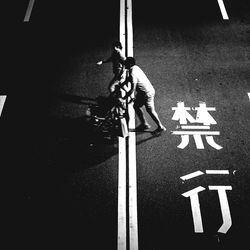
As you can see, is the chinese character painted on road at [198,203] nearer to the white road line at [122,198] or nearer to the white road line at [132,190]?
the white road line at [132,190]

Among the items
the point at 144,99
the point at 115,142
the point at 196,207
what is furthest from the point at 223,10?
the point at 196,207

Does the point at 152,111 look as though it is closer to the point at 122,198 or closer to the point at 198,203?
the point at 122,198

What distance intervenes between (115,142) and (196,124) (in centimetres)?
216

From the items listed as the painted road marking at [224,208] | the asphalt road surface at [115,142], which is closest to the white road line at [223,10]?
the asphalt road surface at [115,142]

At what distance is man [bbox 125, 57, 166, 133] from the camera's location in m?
6.71

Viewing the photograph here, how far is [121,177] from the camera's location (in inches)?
276

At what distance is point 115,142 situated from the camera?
7.68m

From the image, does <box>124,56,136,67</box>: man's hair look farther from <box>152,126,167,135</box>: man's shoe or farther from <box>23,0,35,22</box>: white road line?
<box>23,0,35,22</box>: white road line

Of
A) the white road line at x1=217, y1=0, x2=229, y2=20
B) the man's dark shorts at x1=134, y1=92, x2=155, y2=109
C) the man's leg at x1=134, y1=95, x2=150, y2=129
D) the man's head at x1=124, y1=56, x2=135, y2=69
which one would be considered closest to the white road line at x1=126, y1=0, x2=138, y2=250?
the man's leg at x1=134, y1=95, x2=150, y2=129

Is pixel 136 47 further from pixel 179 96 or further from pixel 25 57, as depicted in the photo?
pixel 25 57

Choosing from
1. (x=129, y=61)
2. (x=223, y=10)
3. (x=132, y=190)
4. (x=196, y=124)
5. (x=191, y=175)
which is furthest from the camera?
(x=223, y=10)

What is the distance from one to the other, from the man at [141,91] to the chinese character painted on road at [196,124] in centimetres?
54

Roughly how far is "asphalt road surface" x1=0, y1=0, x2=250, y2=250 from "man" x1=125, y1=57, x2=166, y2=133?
1.06 ft

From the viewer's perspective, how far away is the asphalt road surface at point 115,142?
20.5 feet
